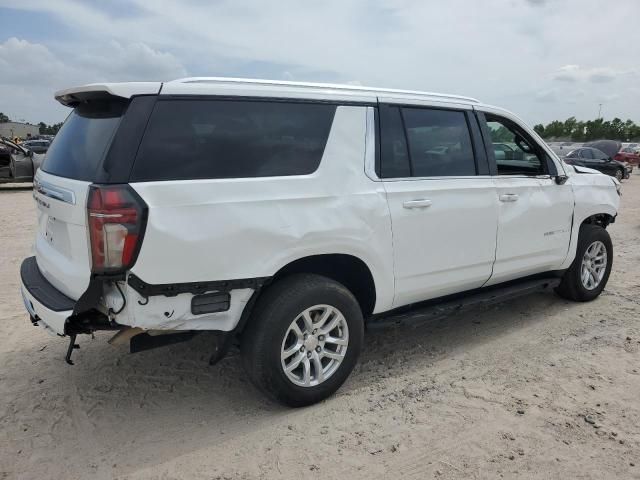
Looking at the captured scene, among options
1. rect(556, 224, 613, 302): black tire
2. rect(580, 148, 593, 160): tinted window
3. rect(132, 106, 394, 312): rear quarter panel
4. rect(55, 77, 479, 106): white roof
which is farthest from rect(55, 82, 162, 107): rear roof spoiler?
rect(580, 148, 593, 160): tinted window

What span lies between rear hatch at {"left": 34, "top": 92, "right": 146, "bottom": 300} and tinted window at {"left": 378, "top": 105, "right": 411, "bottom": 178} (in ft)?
5.38

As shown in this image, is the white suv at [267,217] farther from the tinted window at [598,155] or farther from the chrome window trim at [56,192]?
the tinted window at [598,155]

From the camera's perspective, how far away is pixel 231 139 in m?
2.92

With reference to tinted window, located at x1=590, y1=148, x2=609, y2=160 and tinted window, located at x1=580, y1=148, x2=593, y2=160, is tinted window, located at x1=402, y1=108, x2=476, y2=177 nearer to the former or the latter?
tinted window, located at x1=580, y1=148, x2=593, y2=160

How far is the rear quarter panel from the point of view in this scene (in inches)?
104

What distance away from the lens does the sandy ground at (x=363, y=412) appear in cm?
276

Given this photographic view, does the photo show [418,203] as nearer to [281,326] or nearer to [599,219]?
[281,326]

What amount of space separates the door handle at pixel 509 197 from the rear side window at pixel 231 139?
5.39 ft

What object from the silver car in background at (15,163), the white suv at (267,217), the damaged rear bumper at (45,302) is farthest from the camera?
the silver car in background at (15,163)

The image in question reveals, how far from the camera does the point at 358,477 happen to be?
2654mm

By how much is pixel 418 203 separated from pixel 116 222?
1.94 m

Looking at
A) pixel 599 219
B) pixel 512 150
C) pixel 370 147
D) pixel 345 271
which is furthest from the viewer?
pixel 599 219

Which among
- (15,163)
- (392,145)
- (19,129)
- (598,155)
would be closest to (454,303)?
(392,145)

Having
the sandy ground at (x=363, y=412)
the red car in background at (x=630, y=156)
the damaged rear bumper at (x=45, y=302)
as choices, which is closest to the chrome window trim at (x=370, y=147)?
the sandy ground at (x=363, y=412)
